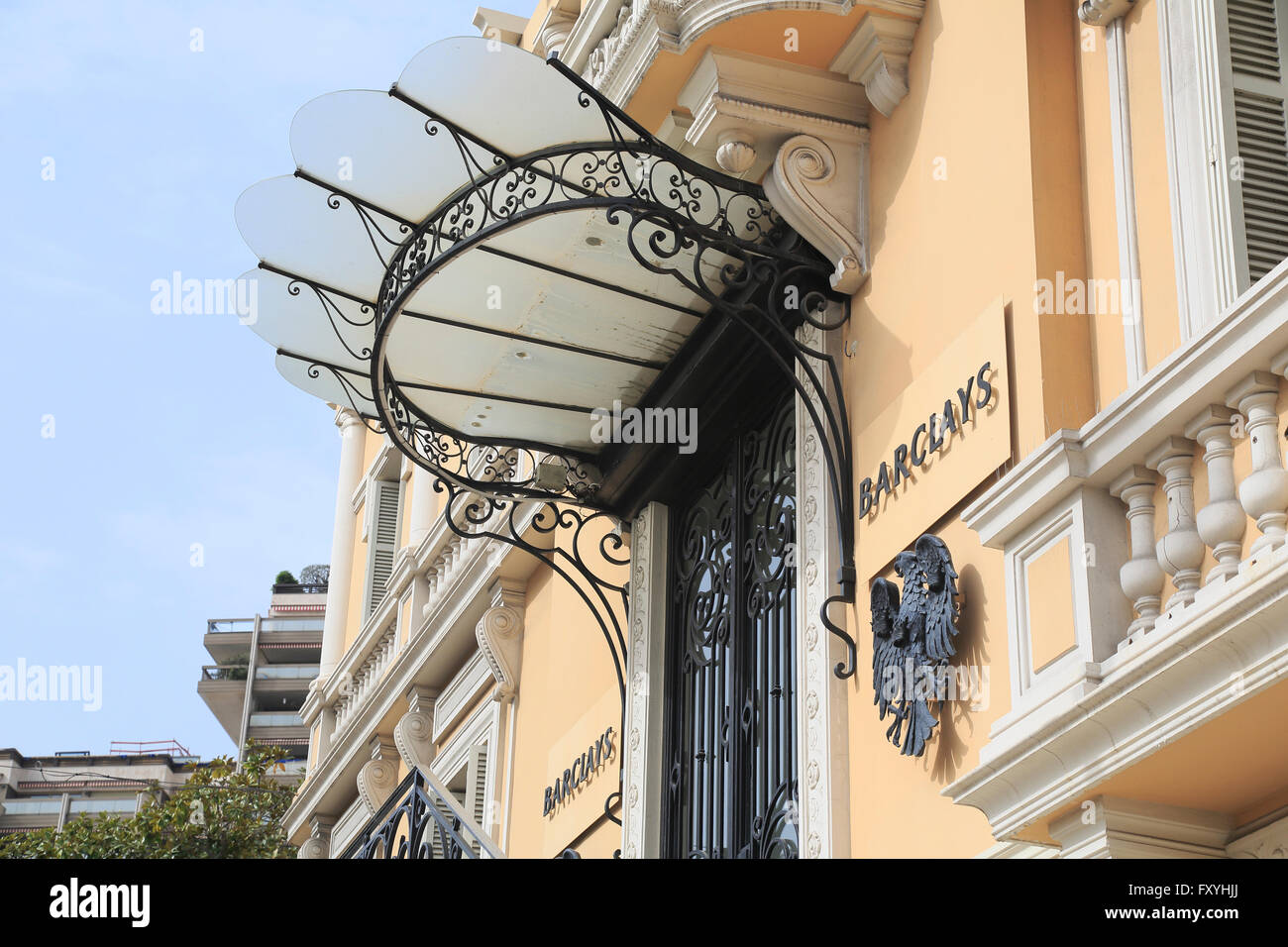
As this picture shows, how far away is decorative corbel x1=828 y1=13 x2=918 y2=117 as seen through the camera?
8836 mm

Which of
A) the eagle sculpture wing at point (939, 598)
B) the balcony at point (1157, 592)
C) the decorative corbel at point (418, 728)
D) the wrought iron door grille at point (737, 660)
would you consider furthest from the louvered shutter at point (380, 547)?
the balcony at point (1157, 592)

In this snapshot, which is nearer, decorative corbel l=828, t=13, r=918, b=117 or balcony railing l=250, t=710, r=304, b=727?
decorative corbel l=828, t=13, r=918, b=117

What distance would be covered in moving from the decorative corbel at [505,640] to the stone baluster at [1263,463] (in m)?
8.97

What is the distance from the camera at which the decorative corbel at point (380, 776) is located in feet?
55.4

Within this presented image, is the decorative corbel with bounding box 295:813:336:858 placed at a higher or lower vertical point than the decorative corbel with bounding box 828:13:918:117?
lower

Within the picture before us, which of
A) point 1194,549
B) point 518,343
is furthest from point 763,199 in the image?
point 1194,549

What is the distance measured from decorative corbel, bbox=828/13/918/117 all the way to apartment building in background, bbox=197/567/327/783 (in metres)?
48.4

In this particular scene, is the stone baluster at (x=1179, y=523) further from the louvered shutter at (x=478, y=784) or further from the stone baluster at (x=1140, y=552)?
the louvered shutter at (x=478, y=784)

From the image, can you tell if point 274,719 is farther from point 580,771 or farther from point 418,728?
point 580,771

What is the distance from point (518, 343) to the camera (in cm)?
1052

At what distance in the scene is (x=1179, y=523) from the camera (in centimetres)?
555

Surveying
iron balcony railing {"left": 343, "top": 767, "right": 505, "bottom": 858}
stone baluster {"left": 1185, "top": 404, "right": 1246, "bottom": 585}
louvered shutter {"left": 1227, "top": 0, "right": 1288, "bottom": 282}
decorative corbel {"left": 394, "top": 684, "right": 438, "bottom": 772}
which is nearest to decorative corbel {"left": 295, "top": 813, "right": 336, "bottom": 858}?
decorative corbel {"left": 394, "top": 684, "right": 438, "bottom": 772}

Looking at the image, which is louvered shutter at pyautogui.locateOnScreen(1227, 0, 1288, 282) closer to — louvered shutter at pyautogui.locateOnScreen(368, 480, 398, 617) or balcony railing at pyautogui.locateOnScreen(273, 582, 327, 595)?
louvered shutter at pyautogui.locateOnScreen(368, 480, 398, 617)
